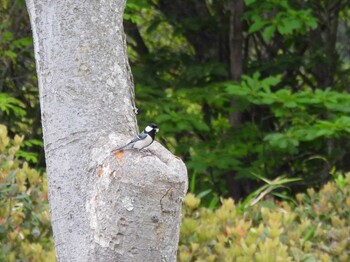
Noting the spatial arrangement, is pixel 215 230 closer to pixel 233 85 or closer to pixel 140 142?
pixel 140 142

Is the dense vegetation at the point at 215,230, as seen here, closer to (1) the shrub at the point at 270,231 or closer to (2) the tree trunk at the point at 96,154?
(1) the shrub at the point at 270,231

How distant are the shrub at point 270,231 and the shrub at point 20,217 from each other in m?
0.67

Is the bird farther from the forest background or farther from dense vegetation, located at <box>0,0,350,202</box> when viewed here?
dense vegetation, located at <box>0,0,350,202</box>

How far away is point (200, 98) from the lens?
7164 millimetres

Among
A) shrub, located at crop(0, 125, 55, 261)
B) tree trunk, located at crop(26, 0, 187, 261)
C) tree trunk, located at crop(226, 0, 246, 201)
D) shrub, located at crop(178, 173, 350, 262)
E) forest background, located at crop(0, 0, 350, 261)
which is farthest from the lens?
tree trunk, located at crop(226, 0, 246, 201)

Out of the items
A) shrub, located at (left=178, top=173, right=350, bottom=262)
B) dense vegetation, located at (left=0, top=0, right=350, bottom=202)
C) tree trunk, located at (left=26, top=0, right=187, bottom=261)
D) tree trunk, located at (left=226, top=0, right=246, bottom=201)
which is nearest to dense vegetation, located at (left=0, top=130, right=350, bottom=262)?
shrub, located at (left=178, top=173, right=350, bottom=262)

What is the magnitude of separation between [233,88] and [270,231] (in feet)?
8.84

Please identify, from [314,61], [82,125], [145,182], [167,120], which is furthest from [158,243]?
[314,61]

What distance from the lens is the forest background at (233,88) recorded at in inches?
266

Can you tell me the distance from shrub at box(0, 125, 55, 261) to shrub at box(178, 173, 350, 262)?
26.4 inches

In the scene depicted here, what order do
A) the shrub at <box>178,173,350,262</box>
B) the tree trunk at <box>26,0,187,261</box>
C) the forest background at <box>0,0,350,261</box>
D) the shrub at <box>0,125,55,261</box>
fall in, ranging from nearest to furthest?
the tree trunk at <box>26,0,187,261</box>, the shrub at <box>0,125,55,261</box>, the shrub at <box>178,173,350,262</box>, the forest background at <box>0,0,350,261</box>

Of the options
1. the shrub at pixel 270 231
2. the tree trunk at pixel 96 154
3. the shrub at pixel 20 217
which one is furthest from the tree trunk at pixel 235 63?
the tree trunk at pixel 96 154

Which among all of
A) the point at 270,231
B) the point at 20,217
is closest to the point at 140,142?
the point at 20,217

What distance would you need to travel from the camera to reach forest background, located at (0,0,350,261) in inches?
266
